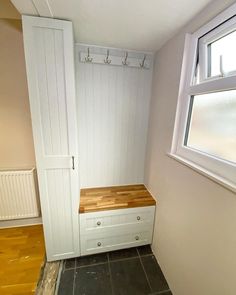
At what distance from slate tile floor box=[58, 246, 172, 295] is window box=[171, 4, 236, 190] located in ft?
3.96

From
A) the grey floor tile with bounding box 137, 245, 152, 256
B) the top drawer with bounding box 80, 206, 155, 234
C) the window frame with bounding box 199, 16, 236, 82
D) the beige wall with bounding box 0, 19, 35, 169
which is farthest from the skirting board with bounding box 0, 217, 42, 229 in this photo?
the window frame with bounding box 199, 16, 236, 82

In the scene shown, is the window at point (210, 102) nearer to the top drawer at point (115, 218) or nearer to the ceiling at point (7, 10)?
the top drawer at point (115, 218)

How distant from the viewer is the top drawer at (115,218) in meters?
1.56

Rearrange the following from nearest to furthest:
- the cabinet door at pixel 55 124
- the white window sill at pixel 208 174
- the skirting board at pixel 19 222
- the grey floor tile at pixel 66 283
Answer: the white window sill at pixel 208 174
the cabinet door at pixel 55 124
the grey floor tile at pixel 66 283
the skirting board at pixel 19 222

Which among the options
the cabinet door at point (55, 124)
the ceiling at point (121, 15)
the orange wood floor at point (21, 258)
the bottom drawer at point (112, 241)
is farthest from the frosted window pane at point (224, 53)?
the orange wood floor at point (21, 258)

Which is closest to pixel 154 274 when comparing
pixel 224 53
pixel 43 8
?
pixel 224 53

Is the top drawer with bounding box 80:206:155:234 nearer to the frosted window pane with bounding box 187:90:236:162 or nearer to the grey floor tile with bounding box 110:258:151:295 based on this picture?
the grey floor tile with bounding box 110:258:151:295

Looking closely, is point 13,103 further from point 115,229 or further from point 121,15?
point 115,229

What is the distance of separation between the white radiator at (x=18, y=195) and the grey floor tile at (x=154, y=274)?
137 cm

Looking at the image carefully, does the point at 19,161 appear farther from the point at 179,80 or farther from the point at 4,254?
the point at 179,80

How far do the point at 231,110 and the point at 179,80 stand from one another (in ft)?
1.65

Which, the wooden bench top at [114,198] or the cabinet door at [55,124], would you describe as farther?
the wooden bench top at [114,198]

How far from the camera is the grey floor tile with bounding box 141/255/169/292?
1419 millimetres

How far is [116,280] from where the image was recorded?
4.78 feet
